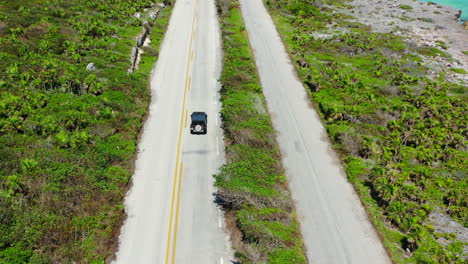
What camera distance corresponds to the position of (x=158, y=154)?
3578 cm

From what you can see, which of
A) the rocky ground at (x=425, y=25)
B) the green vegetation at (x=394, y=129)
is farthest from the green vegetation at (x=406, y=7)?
the green vegetation at (x=394, y=129)

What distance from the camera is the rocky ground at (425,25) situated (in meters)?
64.0

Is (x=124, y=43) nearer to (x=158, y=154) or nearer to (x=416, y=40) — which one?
(x=158, y=154)

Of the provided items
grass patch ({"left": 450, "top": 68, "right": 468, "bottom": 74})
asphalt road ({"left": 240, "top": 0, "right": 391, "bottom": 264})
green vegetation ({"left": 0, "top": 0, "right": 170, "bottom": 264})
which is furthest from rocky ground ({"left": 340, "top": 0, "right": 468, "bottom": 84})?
green vegetation ({"left": 0, "top": 0, "right": 170, "bottom": 264})

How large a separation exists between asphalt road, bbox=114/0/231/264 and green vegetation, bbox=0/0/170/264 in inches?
59.0

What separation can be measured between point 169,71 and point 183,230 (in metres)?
31.6

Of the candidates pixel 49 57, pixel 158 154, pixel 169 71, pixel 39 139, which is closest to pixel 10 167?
pixel 39 139

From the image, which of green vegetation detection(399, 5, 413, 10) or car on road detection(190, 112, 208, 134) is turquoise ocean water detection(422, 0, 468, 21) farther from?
car on road detection(190, 112, 208, 134)

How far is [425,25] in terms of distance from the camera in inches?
3354

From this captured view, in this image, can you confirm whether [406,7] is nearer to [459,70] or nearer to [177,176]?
[459,70]

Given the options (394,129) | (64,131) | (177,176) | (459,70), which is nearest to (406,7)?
(459,70)

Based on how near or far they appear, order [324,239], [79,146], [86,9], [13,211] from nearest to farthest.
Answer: [13,211]
[324,239]
[79,146]
[86,9]

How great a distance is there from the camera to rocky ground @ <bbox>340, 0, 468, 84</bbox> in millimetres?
64000

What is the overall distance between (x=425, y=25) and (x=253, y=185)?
77.0 m
